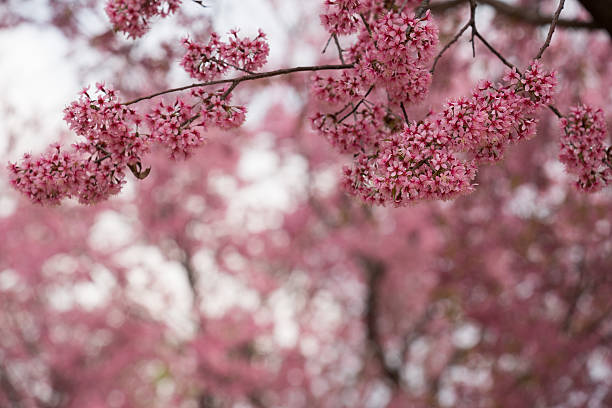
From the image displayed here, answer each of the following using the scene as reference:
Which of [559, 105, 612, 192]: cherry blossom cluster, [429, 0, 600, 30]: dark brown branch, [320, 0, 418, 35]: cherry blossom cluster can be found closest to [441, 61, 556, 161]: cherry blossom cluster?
[559, 105, 612, 192]: cherry blossom cluster

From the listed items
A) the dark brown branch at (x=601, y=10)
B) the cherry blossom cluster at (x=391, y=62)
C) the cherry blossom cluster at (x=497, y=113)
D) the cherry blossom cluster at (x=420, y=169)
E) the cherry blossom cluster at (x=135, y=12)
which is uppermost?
the dark brown branch at (x=601, y=10)

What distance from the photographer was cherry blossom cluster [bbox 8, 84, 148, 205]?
208 cm

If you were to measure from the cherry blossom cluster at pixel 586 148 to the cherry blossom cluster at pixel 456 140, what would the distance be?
412 mm

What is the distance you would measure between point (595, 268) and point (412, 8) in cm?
522

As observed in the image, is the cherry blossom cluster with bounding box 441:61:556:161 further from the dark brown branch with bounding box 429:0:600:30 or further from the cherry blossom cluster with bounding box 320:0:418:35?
the dark brown branch with bounding box 429:0:600:30

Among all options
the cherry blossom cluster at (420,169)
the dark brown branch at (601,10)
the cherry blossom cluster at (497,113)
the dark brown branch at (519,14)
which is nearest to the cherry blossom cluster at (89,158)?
the cherry blossom cluster at (420,169)

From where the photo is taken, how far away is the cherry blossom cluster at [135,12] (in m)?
2.53

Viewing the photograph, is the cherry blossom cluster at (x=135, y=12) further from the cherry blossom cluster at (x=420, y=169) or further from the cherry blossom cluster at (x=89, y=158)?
the cherry blossom cluster at (x=420, y=169)

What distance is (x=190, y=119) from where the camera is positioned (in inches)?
85.4

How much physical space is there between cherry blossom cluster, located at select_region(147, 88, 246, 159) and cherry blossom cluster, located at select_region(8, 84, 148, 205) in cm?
8

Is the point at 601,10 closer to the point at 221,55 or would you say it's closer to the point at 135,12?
the point at 221,55

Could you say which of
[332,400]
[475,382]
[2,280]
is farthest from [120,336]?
[475,382]

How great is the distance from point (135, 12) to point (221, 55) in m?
0.54

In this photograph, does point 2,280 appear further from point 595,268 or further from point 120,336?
point 595,268
